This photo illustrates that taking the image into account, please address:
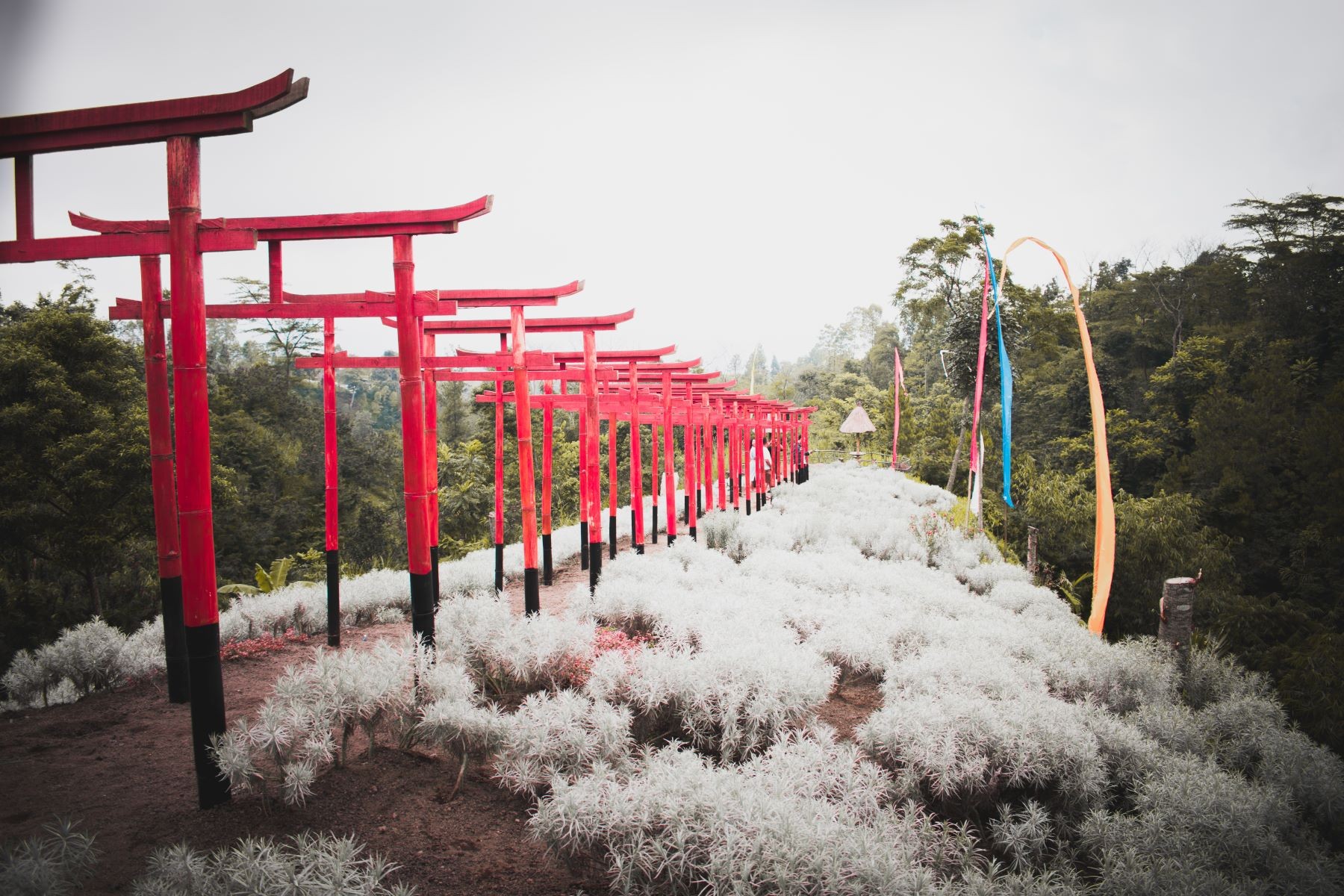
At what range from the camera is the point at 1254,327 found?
99.2 ft

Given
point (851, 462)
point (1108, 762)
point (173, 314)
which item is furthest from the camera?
point (851, 462)

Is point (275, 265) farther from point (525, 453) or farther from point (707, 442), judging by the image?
point (707, 442)

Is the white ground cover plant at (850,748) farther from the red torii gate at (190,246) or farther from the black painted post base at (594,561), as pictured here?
the black painted post base at (594,561)

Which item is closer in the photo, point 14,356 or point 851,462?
point 14,356

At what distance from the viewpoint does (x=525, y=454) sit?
6.86m

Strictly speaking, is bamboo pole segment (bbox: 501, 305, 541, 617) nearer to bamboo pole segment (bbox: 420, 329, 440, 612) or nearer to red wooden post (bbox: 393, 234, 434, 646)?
red wooden post (bbox: 393, 234, 434, 646)

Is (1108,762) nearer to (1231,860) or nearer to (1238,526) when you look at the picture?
(1231,860)

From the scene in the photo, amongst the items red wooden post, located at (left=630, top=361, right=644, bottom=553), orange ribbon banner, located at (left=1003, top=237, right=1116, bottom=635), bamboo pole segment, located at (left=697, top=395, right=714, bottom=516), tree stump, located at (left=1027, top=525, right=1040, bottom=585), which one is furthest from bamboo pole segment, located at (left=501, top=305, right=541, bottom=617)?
tree stump, located at (left=1027, top=525, right=1040, bottom=585)

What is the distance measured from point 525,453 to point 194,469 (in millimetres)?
3385

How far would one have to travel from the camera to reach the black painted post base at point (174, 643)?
550cm

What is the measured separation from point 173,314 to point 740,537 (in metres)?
10.3

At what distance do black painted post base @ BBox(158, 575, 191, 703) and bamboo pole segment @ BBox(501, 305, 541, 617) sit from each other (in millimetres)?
2944

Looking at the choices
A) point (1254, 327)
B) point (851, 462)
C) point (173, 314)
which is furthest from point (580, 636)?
point (1254, 327)

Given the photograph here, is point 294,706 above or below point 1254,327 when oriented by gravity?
below
